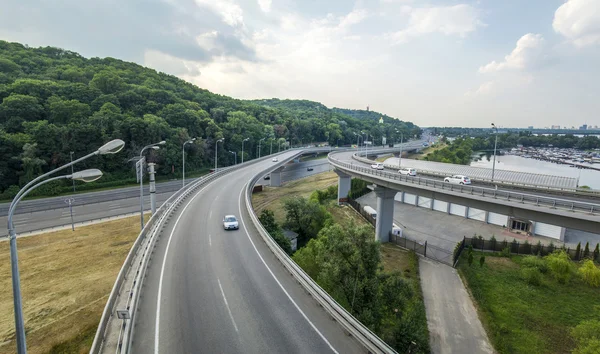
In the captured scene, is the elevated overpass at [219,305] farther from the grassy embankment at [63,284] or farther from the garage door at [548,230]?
the garage door at [548,230]

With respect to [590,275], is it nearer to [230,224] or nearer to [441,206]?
[441,206]

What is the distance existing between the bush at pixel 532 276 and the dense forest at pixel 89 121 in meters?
80.7

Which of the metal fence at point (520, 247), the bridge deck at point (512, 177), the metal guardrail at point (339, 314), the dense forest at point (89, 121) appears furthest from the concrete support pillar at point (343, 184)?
the dense forest at point (89, 121)

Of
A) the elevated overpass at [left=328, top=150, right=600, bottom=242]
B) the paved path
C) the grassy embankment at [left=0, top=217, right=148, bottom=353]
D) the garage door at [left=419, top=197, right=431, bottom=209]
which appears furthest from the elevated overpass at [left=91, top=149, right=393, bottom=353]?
the garage door at [left=419, top=197, right=431, bottom=209]

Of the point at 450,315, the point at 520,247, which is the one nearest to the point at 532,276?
the point at 520,247

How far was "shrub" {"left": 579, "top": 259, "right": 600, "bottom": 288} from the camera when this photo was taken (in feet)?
106

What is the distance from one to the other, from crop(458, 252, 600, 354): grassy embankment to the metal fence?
13.8ft

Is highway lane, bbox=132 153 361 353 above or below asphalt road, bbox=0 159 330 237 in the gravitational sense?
above

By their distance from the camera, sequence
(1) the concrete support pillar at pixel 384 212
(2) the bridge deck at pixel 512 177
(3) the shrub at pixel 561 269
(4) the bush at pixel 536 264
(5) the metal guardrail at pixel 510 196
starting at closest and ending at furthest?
1. (5) the metal guardrail at pixel 510 196
2. (3) the shrub at pixel 561 269
3. (4) the bush at pixel 536 264
4. (1) the concrete support pillar at pixel 384 212
5. (2) the bridge deck at pixel 512 177

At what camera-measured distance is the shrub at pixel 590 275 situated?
3241 cm

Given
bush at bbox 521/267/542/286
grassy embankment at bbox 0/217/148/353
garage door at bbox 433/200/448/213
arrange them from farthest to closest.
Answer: garage door at bbox 433/200/448/213
bush at bbox 521/267/542/286
grassy embankment at bbox 0/217/148/353

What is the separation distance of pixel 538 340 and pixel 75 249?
1917 inches

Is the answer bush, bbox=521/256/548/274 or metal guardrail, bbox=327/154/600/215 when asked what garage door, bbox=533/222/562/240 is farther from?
metal guardrail, bbox=327/154/600/215

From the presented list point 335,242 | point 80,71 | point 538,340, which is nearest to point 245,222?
point 335,242
